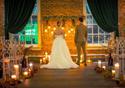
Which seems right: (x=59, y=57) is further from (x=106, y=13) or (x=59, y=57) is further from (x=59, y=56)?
(x=106, y=13)

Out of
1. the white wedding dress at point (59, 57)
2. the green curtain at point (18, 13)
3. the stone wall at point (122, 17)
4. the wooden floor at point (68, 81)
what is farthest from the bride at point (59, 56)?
the stone wall at point (122, 17)

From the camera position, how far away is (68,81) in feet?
29.8

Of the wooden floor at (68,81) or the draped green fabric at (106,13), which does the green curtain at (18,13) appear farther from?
the wooden floor at (68,81)

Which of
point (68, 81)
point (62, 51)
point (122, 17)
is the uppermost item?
point (122, 17)

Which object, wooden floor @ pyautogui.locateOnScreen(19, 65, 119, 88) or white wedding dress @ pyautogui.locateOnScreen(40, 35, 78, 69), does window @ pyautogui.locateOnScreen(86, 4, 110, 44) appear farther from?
A: wooden floor @ pyautogui.locateOnScreen(19, 65, 119, 88)

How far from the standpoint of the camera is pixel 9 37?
15609mm

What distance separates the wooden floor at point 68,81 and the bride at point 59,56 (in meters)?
1.62

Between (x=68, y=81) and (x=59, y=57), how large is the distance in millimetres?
3726

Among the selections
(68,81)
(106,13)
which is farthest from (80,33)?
(68,81)

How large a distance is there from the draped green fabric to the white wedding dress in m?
2.85

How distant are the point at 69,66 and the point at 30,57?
343 centimetres

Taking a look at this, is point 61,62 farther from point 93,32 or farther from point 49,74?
point 93,32

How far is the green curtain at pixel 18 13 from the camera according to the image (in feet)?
51.3

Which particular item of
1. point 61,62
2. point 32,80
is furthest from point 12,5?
point 32,80
